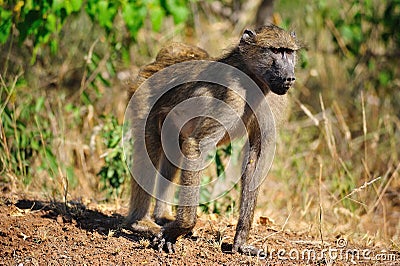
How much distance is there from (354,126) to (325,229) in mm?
3257

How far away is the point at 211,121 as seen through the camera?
4027 millimetres

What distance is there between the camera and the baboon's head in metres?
3.96

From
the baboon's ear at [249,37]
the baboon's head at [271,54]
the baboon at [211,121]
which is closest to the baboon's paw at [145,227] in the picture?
the baboon at [211,121]

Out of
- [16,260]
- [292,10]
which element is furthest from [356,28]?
[16,260]

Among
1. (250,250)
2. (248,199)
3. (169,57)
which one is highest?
(169,57)

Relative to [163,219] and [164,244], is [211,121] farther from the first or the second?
[163,219]

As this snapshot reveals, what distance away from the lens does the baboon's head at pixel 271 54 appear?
396cm

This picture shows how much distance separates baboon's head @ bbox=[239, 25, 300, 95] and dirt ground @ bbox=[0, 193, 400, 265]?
103 cm

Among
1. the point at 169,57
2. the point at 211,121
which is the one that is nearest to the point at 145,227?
the point at 211,121

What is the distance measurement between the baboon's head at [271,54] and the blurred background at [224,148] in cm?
35

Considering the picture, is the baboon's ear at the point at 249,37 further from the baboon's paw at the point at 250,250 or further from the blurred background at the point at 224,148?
the baboon's paw at the point at 250,250

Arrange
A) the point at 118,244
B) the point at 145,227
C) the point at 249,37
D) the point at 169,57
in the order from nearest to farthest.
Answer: the point at 118,244, the point at 249,37, the point at 145,227, the point at 169,57

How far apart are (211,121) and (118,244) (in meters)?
1.00

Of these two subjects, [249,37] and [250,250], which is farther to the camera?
[249,37]
